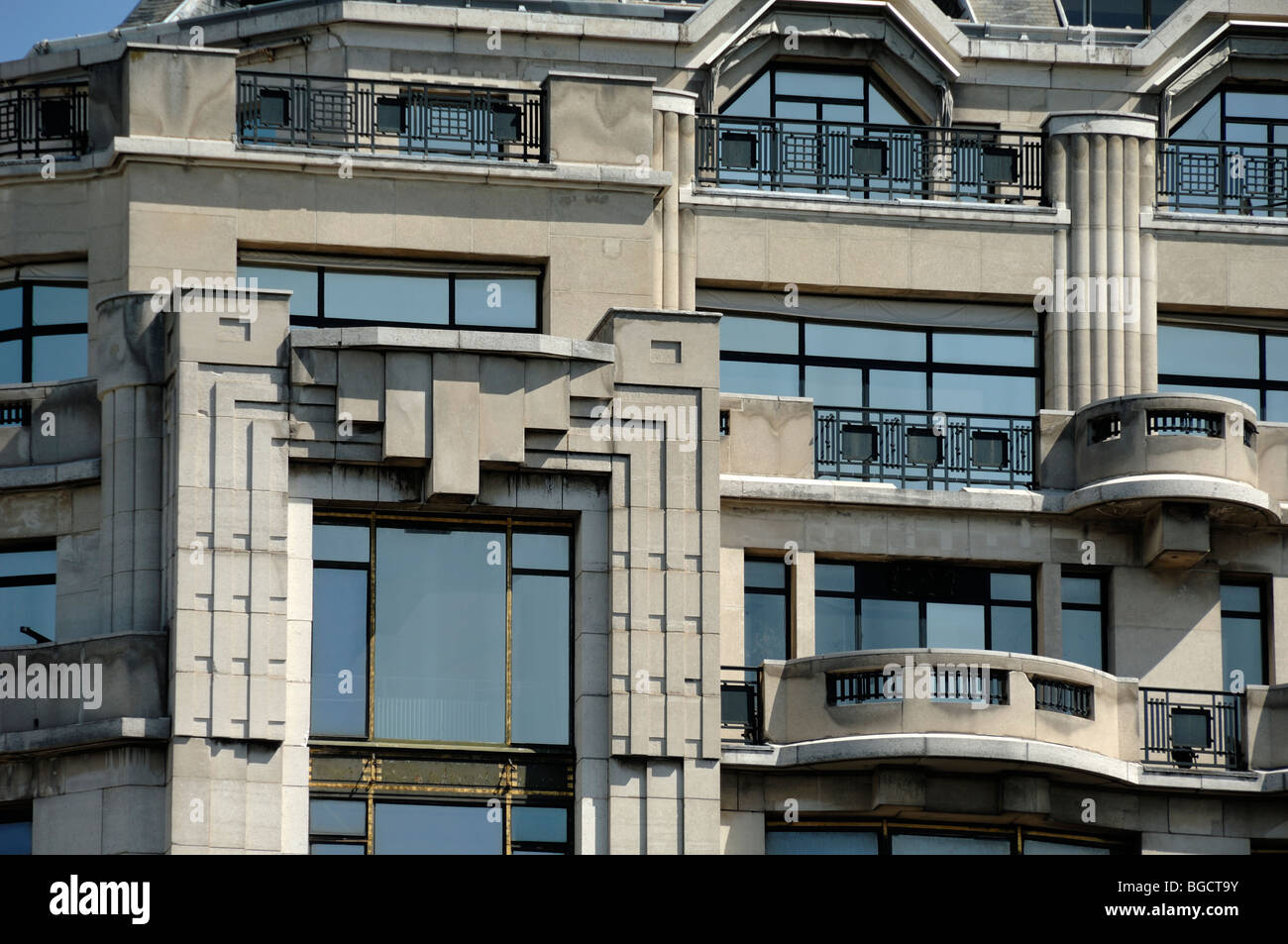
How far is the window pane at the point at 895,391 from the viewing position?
4397 centimetres

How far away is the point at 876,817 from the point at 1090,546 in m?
4.93

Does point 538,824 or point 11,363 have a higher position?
point 11,363

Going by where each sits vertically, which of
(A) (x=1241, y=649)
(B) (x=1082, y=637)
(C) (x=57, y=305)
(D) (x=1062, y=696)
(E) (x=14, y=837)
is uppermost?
(C) (x=57, y=305)

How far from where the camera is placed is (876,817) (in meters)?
40.6

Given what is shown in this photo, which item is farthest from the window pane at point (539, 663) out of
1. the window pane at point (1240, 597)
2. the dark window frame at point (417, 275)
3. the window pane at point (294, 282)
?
the window pane at point (1240, 597)

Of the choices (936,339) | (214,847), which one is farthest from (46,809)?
(936,339)

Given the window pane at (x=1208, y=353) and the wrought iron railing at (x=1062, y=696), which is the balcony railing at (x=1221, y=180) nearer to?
the window pane at (x=1208, y=353)

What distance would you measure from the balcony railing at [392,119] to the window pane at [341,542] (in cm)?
618

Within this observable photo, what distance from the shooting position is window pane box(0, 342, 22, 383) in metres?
42.9

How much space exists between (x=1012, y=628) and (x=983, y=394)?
3461mm

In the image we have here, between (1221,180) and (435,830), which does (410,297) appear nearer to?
(435,830)

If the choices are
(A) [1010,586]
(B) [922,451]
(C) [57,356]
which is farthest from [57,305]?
(A) [1010,586]

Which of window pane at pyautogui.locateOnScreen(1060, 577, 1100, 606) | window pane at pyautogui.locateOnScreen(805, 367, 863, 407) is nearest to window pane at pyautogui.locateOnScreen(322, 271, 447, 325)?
window pane at pyautogui.locateOnScreen(805, 367, 863, 407)

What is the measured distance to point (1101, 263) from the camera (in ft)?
146
